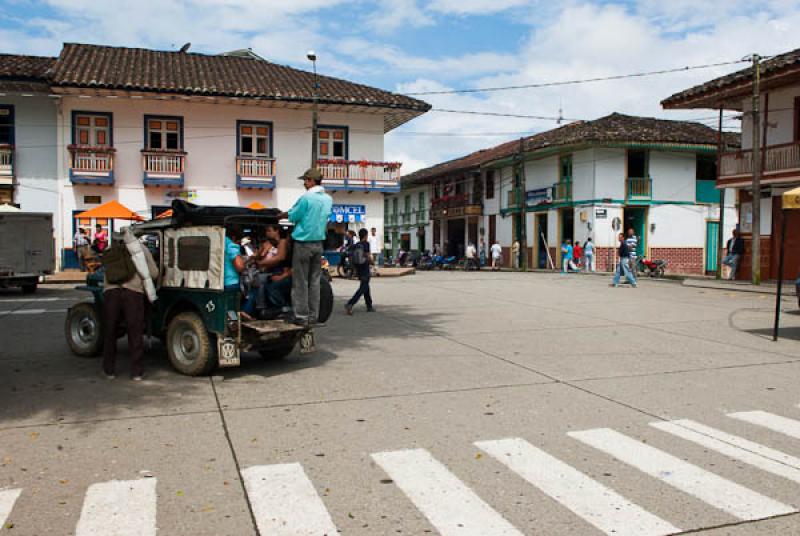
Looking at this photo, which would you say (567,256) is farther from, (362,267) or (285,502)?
(285,502)

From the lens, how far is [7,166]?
88.1ft

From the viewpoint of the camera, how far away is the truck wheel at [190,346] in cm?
715

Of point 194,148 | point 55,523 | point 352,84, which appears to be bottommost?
point 55,523

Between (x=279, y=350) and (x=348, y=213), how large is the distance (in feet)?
75.5

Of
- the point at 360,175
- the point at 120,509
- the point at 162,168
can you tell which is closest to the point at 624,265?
the point at 360,175

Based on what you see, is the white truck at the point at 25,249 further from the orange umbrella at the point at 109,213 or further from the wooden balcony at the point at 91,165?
the wooden balcony at the point at 91,165

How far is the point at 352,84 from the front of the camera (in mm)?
32938

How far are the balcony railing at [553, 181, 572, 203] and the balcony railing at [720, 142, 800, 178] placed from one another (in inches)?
525

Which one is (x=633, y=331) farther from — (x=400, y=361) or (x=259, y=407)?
(x=259, y=407)

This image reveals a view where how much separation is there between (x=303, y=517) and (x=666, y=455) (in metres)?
2.56

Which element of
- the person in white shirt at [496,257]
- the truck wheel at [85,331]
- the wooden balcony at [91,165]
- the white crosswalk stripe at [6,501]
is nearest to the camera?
the white crosswalk stripe at [6,501]

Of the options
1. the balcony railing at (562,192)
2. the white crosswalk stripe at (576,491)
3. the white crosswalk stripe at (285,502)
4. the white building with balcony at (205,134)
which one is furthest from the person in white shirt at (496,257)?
the white crosswalk stripe at (285,502)

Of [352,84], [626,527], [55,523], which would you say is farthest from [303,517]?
[352,84]

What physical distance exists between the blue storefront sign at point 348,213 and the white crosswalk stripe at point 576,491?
86.3ft
